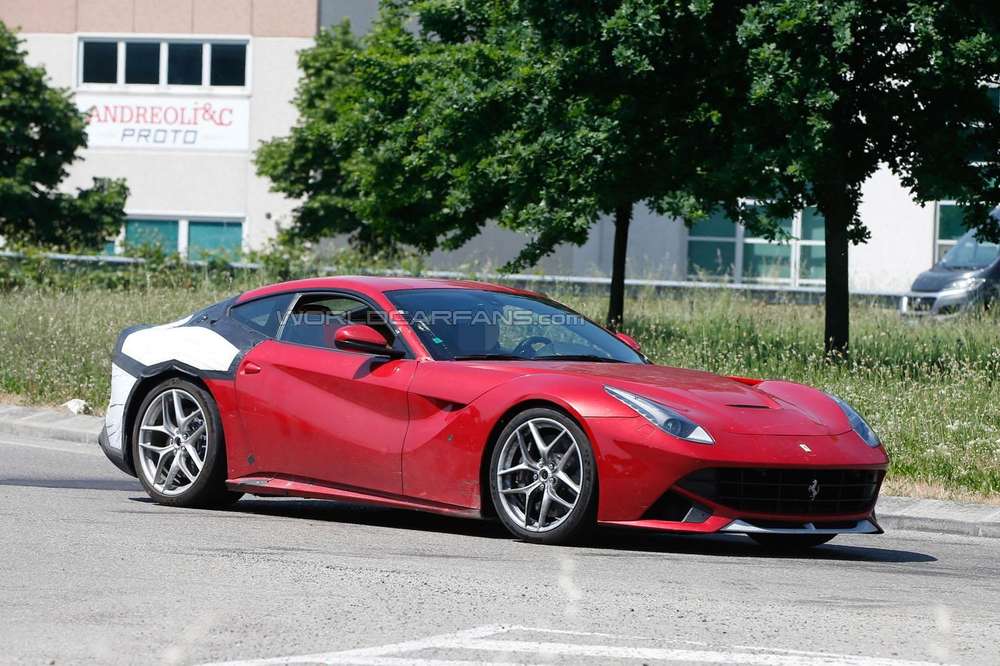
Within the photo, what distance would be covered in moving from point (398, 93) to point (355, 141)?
141cm

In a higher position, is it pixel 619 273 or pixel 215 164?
pixel 215 164

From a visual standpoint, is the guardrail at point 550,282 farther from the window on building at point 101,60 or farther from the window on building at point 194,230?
the window on building at point 101,60

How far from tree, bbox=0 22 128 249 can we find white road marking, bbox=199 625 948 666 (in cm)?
3052

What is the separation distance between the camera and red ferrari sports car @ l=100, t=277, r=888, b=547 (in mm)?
7973

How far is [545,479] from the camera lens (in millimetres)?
8164

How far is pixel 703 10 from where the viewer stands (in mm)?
17266

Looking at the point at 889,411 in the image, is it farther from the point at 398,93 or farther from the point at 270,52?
the point at 270,52

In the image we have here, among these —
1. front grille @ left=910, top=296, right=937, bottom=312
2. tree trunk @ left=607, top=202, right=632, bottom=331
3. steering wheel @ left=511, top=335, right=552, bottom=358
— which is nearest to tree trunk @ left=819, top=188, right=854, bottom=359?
tree trunk @ left=607, top=202, right=632, bottom=331

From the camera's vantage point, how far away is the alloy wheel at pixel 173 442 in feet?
31.5

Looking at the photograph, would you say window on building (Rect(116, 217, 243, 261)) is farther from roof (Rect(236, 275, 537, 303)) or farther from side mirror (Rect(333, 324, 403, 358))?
side mirror (Rect(333, 324, 403, 358))

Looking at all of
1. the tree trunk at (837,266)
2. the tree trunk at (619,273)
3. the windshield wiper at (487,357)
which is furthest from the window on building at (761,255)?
the windshield wiper at (487,357)

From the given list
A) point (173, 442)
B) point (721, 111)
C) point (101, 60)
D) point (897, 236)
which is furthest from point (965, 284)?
point (101, 60)

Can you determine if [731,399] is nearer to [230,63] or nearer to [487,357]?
[487,357]

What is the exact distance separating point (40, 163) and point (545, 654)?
3242cm
